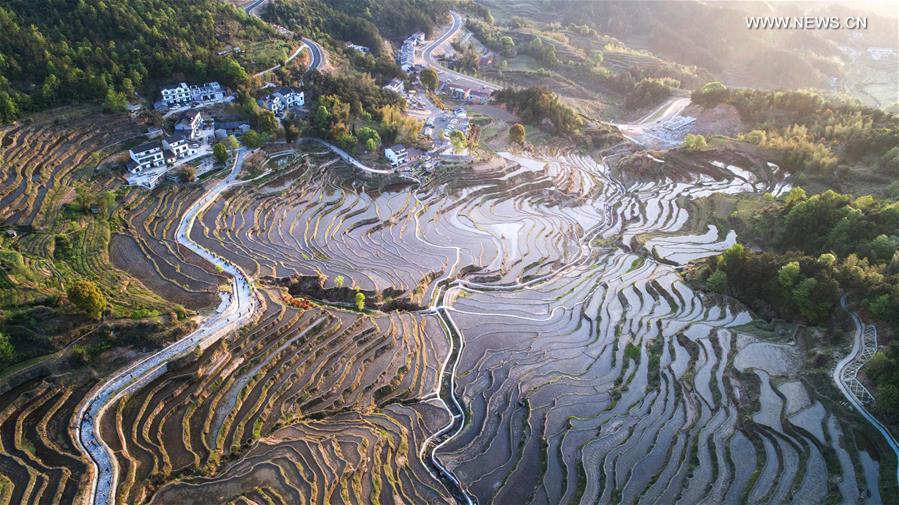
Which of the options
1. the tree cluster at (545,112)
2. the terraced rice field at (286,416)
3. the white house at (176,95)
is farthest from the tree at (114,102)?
the tree cluster at (545,112)

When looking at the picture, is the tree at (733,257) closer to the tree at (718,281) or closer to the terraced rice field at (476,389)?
the tree at (718,281)

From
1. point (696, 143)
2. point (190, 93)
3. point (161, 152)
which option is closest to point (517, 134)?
point (696, 143)

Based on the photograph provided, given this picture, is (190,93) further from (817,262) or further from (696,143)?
(696,143)

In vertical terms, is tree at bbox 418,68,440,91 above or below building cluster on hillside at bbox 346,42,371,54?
below

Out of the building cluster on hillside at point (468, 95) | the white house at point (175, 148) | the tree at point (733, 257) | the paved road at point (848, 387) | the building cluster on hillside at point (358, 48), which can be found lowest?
the paved road at point (848, 387)

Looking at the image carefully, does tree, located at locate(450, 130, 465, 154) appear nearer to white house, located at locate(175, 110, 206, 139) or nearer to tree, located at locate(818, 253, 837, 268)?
white house, located at locate(175, 110, 206, 139)

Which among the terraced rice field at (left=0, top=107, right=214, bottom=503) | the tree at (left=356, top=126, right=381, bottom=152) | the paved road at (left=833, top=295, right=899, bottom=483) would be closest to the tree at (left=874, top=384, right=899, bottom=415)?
the paved road at (left=833, top=295, right=899, bottom=483)
